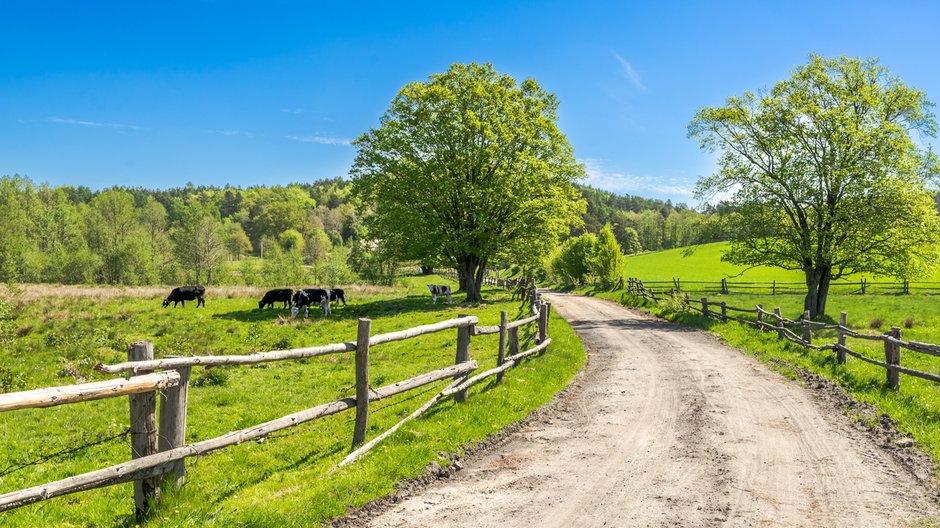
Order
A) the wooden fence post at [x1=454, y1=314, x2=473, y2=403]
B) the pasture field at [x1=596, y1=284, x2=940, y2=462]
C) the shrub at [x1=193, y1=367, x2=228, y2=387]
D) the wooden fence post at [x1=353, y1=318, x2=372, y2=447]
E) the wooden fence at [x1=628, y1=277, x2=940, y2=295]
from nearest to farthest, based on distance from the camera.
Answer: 1. the wooden fence post at [x1=353, y1=318, x2=372, y2=447]
2. the pasture field at [x1=596, y1=284, x2=940, y2=462]
3. the wooden fence post at [x1=454, y1=314, x2=473, y2=403]
4. the shrub at [x1=193, y1=367, x2=228, y2=387]
5. the wooden fence at [x1=628, y1=277, x2=940, y2=295]

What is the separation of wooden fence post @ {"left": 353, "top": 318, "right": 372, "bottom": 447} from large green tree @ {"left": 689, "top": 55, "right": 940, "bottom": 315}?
25.0m

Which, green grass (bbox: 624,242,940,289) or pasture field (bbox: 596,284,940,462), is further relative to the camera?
green grass (bbox: 624,242,940,289)

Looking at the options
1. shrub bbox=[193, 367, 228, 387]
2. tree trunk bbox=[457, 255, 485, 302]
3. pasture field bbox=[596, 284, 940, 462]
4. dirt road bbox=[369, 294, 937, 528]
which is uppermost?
tree trunk bbox=[457, 255, 485, 302]

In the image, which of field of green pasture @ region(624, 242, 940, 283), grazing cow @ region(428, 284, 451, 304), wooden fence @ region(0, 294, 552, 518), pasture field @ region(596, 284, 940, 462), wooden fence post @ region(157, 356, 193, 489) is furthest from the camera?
field of green pasture @ region(624, 242, 940, 283)

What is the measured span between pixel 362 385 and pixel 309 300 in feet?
72.5

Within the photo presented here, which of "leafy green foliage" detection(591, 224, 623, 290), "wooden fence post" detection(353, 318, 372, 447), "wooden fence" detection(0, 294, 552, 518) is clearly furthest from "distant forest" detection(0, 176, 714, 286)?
"wooden fence" detection(0, 294, 552, 518)

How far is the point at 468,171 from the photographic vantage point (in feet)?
105

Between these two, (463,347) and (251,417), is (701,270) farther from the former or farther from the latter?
(251,417)

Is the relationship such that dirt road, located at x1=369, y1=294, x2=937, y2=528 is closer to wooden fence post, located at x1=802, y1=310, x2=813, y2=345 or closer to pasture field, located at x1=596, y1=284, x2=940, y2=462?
pasture field, located at x1=596, y1=284, x2=940, y2=462

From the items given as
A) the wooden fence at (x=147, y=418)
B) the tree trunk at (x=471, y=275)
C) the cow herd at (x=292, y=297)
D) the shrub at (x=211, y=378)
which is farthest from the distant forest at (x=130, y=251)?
the wooden fence at (x=147, y=418)

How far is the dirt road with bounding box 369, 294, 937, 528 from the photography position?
5.75 m

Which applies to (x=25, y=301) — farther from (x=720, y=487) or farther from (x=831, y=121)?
→ (x=831, y=121)

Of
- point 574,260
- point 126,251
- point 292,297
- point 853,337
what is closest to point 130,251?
point 126,251

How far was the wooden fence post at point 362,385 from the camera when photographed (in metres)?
7.46
